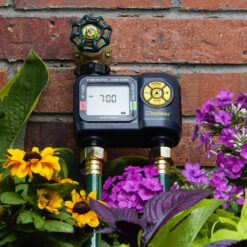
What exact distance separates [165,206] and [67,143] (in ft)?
1.80

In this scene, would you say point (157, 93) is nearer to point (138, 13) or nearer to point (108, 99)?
point (108, 99)

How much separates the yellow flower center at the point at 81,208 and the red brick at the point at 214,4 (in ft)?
1.82

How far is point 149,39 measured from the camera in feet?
3.43

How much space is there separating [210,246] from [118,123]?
45 centimetres

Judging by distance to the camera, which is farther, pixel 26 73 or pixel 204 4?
pixel 204 4

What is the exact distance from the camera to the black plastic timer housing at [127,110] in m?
0.84

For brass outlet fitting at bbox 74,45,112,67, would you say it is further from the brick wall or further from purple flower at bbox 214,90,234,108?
purple flower at bbox 214,90,234,108

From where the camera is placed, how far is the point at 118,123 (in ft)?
2.78

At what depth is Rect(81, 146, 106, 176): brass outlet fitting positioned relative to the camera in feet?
2.70

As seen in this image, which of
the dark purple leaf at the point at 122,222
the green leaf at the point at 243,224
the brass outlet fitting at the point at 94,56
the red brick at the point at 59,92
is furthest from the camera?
the red brick at the point at 59,92

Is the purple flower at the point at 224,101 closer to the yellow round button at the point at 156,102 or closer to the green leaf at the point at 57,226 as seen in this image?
the yellow round button at the point at 156,102

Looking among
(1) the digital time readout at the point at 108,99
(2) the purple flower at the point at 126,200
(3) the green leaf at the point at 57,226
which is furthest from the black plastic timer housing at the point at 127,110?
(3) the green leaf at the point at 57,226

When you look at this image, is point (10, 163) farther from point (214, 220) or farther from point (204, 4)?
point (204, 4)

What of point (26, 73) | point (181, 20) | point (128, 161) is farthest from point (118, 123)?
point (181, 20)
